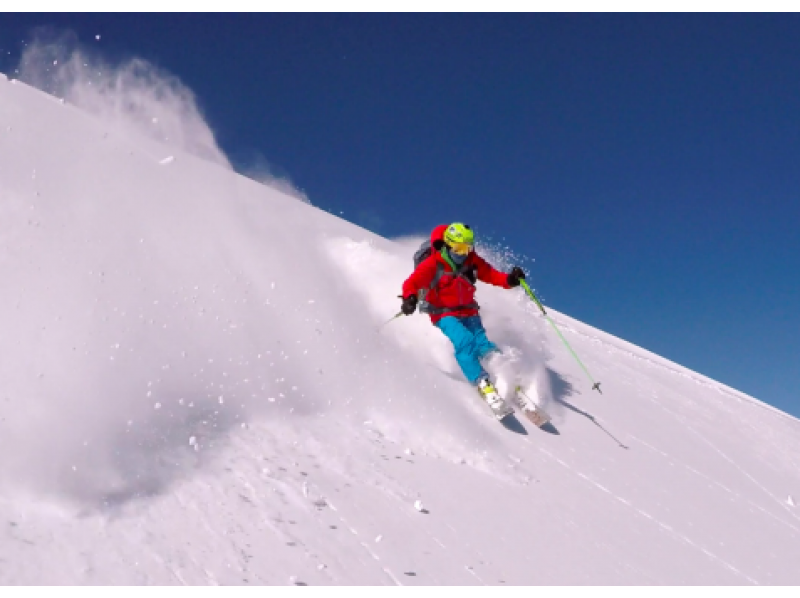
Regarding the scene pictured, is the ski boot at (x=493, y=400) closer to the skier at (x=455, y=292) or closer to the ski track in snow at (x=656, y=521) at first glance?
the skier at (x=455, y=292)

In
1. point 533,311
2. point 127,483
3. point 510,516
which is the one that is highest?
point 533,311

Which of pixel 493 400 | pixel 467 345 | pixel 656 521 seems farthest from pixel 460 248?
pixel 656 521

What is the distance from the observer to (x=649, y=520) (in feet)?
16.6

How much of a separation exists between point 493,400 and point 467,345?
657 millimetres

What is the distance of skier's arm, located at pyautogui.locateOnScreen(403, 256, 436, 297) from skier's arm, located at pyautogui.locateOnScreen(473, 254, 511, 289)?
692mm

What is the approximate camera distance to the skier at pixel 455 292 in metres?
6.40

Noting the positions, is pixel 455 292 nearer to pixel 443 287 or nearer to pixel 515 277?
pixel 443 287

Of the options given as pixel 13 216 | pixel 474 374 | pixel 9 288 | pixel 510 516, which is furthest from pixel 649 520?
pixel 13 216

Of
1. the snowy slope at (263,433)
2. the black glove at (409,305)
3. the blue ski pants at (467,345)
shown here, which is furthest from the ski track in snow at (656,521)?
the black glove at (409,305)

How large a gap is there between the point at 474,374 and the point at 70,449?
390cm

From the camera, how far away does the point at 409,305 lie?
627 cm

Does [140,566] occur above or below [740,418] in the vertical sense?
below

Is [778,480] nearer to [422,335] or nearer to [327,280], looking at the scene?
[422,335]

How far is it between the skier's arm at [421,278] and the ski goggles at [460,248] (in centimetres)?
23
